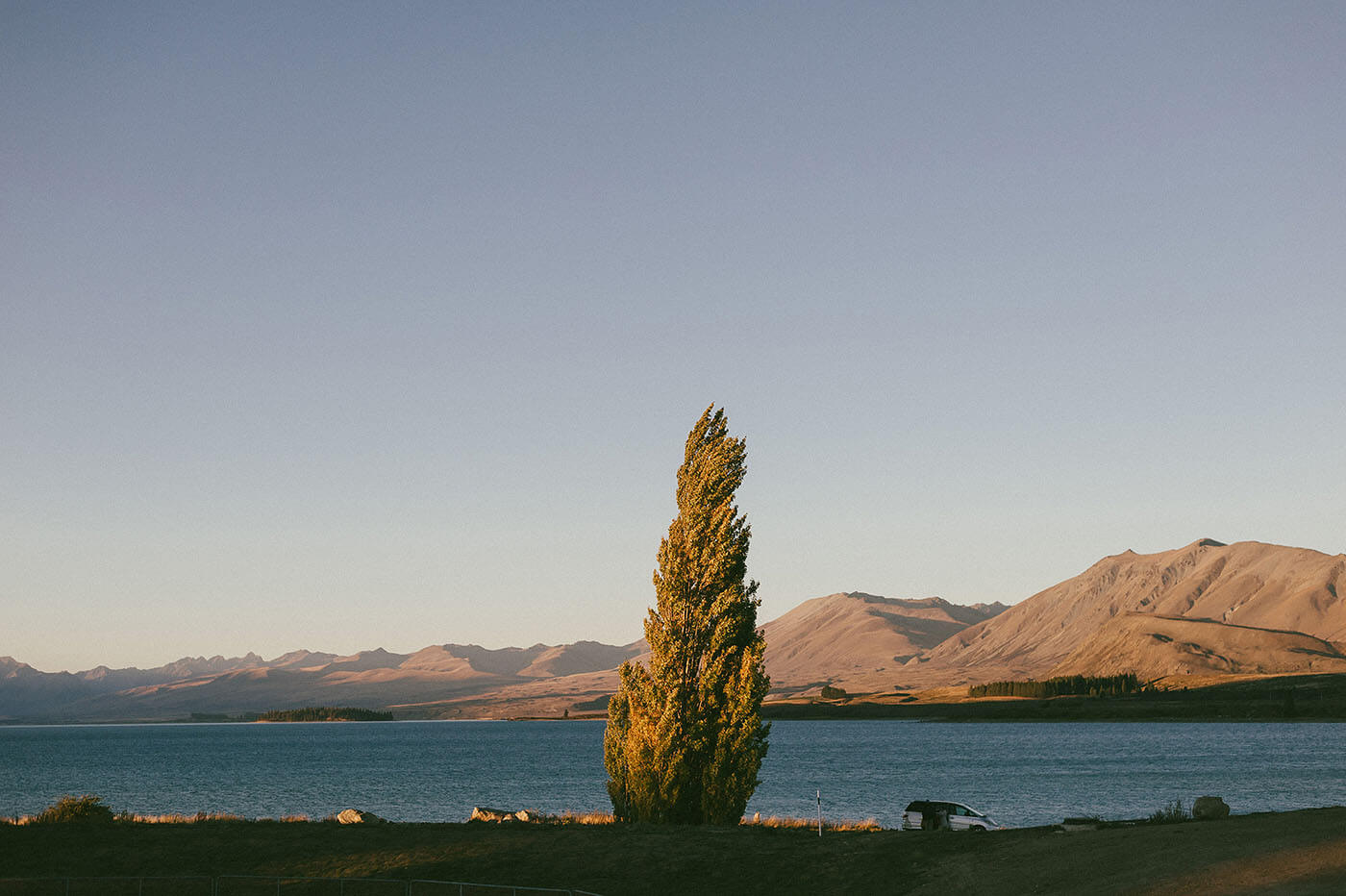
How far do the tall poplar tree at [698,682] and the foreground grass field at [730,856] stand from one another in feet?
13.0

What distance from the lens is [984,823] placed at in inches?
2048

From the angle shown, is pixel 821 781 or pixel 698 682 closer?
pixel 698 682

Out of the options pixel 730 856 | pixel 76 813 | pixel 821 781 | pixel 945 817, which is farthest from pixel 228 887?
pixel 821 781

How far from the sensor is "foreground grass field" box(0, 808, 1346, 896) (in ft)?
92.9

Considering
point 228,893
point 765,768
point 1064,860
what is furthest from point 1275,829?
point 765,768

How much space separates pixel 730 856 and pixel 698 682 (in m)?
10.3

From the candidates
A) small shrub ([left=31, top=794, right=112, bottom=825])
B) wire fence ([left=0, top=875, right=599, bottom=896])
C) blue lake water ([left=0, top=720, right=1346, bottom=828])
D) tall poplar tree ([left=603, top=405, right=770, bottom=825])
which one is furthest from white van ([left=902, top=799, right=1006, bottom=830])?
small shrub ([left=31, top=794, right=112, bottom=825])

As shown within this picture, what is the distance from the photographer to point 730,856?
35688 mm

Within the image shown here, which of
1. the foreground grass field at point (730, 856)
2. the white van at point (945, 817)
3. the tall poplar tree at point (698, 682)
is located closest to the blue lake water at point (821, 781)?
the white van at point (945, 817)

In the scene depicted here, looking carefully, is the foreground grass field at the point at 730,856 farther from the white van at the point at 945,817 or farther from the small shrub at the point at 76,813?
the white van at the point at 945,817

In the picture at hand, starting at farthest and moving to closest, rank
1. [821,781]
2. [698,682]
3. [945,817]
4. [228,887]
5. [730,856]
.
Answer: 1. [821,781]
2. [945,817]
3. [698,682]
4. [730,856]
5. [228,887]

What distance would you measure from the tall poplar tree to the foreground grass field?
3.98 m

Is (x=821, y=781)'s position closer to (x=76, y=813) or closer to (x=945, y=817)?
(x=945, y=817)

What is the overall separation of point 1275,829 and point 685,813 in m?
20.6
